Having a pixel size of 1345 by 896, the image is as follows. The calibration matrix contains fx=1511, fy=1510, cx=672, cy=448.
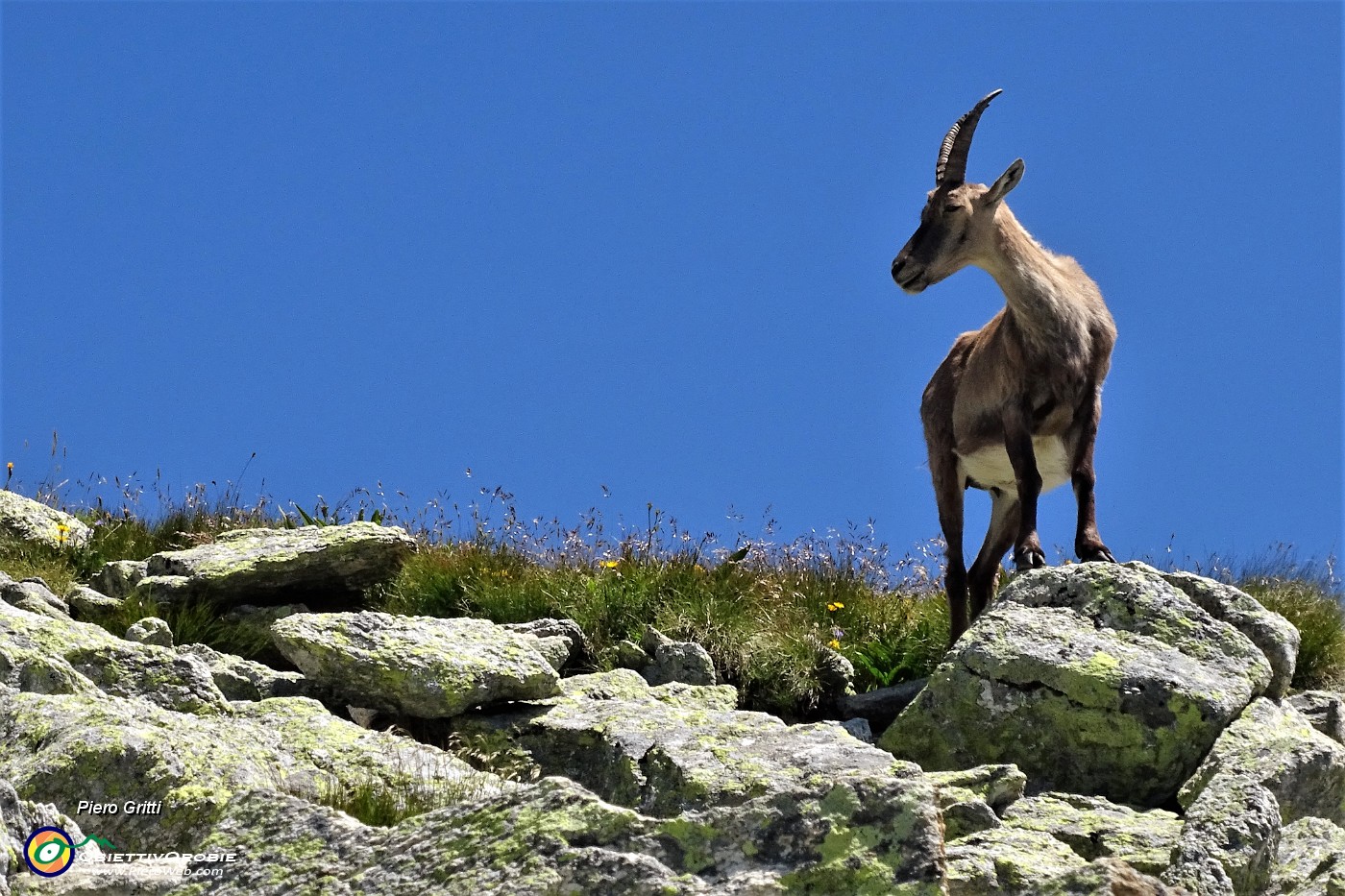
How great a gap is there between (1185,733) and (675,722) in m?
2.87

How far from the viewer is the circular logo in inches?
233

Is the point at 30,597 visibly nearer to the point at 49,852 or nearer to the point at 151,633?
the point at 151,633

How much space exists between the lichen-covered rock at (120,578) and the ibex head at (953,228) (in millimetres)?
6362

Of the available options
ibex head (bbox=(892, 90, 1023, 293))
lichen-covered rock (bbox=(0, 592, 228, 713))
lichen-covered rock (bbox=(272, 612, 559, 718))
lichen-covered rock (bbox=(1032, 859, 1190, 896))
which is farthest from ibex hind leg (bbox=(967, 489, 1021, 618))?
lichen-covered rock (bbox=(1032, 859, 1190, 896))

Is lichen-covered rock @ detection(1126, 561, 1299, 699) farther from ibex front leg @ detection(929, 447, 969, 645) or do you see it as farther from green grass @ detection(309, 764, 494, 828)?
green grass @ detection(309, 764, 494, 828)

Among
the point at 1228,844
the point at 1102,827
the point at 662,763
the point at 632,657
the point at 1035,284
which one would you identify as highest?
the point at 1035,284

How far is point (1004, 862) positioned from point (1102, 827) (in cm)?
126

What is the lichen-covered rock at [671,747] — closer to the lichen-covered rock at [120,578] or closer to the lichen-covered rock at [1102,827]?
the lichen-covered rock at [1102,827]

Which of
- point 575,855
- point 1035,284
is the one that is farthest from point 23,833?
point 1035,284

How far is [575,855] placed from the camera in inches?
205

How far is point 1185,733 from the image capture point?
8414 millimetres

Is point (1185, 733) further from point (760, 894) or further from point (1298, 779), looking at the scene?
point (760, 894)

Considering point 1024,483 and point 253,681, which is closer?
point 253,681

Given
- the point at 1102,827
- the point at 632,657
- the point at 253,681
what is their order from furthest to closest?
the point at 632,657 < the point at 253,681 < the point at 1102,827
